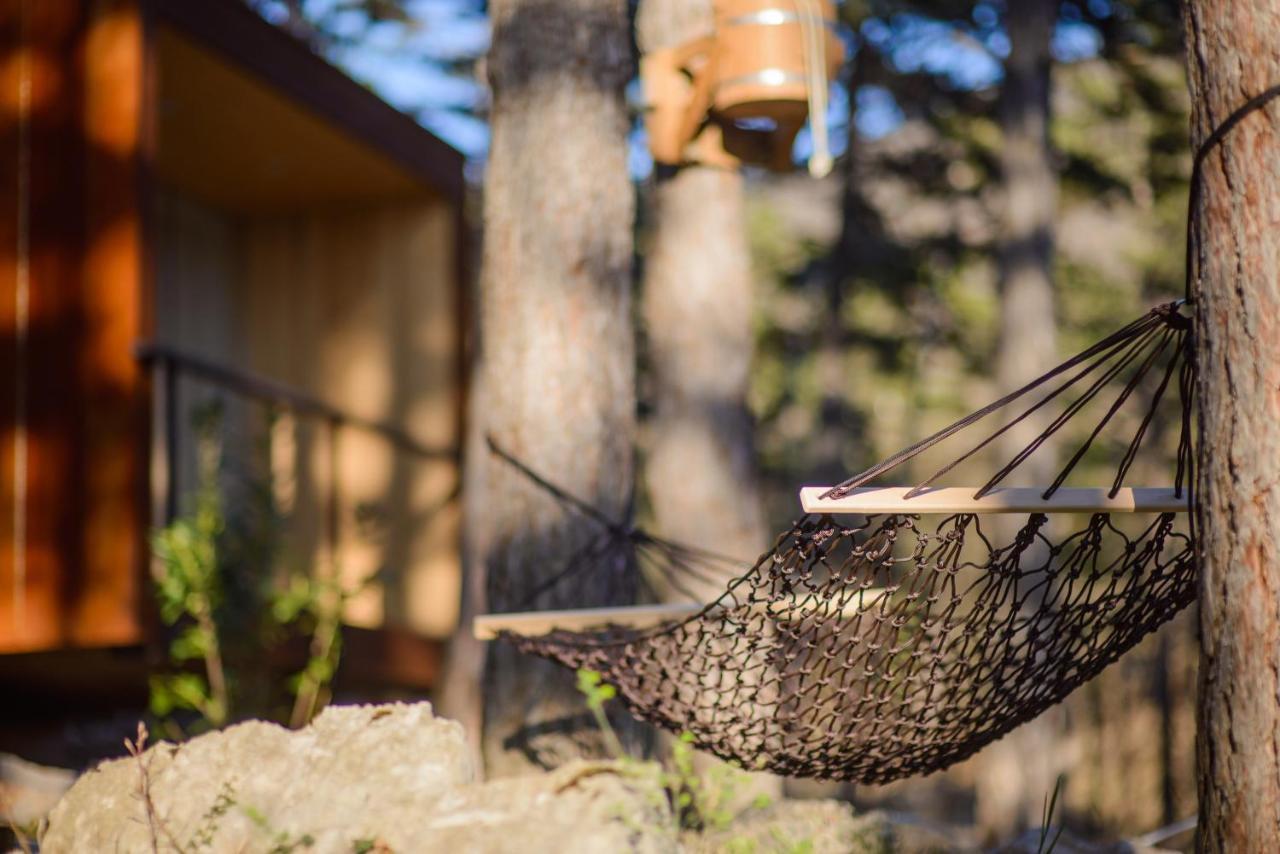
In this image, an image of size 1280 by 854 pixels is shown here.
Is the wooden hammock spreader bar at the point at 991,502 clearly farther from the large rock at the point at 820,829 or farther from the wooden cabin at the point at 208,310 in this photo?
the wooden cabin at the point at 208,310

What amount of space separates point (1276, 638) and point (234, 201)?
5697 millimetres

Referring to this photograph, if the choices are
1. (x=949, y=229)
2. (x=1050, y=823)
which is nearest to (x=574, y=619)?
(x=1050, y=823)

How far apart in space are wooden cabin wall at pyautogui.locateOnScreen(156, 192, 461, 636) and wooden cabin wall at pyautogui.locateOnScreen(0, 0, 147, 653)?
199 centimetres

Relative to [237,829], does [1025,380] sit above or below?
above

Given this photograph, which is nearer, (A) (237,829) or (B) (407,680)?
(A) (237,829)

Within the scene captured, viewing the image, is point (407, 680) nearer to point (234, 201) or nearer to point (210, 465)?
point (210, 465)

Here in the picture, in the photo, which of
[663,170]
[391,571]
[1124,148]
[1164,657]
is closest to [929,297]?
[1124,148]

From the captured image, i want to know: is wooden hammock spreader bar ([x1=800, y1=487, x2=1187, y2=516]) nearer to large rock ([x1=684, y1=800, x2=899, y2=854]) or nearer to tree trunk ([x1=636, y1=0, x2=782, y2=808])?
large rock ([x1=684, y1=800, x2=899, y2=854])

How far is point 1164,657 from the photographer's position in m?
8.83

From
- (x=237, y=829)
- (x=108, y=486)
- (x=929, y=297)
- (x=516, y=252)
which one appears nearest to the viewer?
(x=237, y=829)

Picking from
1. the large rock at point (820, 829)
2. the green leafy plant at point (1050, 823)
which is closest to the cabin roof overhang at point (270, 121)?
the large rock at point (820, 829)

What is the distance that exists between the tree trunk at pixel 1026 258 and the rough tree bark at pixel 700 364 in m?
2.91

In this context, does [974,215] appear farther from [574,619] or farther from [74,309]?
[574,619]

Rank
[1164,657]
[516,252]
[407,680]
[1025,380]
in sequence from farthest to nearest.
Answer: [1164,657] < [1025,380] < [407,680] < [516,252]
